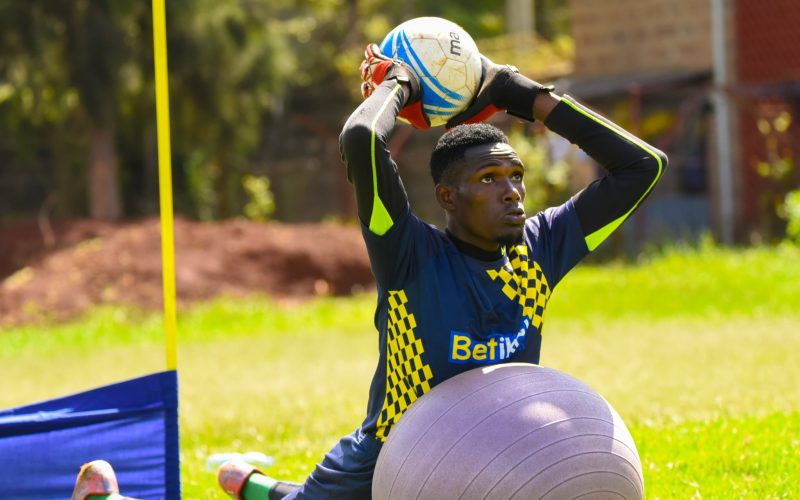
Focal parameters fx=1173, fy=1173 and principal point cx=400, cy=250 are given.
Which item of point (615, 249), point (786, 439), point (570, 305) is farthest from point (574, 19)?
point (786, 439)

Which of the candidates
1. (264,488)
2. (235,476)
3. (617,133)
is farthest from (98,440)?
(617,133)

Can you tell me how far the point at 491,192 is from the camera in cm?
446

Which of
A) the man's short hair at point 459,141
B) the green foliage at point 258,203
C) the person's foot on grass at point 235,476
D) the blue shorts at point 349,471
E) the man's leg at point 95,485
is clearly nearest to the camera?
the man's short hair at point 459,141

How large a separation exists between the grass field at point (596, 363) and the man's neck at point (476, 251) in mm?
1501

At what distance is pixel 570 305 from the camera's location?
15.4 meters

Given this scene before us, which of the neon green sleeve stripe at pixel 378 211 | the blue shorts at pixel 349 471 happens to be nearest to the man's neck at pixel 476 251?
the neon green sleeve stripe at pixel 378 211

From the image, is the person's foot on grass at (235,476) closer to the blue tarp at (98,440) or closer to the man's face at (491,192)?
the blue tarp at (98,440)

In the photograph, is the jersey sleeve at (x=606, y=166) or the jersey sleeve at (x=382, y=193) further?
the jersey sleeve at (x=606, y=166)

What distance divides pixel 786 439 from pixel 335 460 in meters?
2.77

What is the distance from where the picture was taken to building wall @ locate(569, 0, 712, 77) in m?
21.7

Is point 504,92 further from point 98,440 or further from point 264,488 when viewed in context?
point 98,440

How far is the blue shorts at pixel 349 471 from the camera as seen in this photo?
4.66 metres

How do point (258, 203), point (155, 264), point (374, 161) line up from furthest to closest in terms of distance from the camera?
point (258, 203) → point (155, 264) → point (374, 161)

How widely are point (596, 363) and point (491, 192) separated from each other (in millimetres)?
6980
